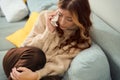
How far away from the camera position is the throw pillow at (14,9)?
7.70 ft

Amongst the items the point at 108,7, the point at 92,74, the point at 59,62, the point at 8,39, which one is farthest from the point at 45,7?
Answer: the point at 92,74

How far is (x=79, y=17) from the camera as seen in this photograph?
4.40ft

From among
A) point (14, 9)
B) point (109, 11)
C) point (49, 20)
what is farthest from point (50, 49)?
point (14, 9)

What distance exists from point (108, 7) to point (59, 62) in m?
0.53

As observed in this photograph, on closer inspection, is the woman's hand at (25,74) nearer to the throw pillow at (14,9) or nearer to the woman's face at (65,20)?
the woman's face at (65,20)

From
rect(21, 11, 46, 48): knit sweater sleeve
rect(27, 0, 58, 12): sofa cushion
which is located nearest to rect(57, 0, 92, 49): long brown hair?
rect(21, 11, 46, 48): knit sweater sleeve

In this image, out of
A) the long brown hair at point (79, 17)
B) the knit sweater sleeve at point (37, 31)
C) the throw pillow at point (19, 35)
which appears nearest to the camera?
the long brown hair at point (79, 17)

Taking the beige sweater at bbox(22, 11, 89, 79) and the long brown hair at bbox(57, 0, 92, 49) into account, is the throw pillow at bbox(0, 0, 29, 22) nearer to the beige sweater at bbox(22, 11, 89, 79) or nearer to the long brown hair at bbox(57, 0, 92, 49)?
the beige sweater at bbox(22, 11, 89, 79)

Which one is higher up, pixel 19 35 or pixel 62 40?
pixel 62 40

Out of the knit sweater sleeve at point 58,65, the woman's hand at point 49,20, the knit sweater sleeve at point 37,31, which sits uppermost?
the woman's hand at point 49,20

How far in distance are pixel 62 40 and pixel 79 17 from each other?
217 mm

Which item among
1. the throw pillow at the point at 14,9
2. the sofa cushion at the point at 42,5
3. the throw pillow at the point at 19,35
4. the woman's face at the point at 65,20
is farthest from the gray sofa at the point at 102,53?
the throw pillow at the point at 14,9

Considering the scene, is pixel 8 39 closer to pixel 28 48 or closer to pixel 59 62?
pixel 28 48

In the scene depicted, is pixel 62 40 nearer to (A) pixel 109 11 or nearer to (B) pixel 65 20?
(B) pixel 65 20
